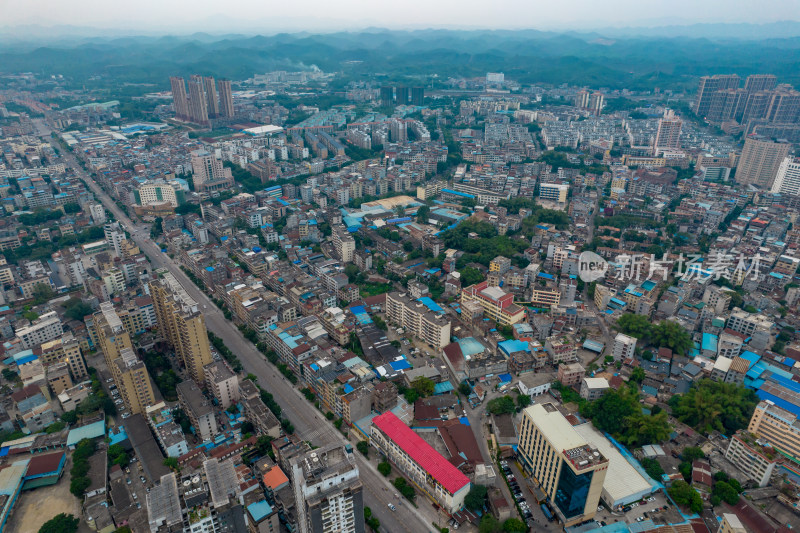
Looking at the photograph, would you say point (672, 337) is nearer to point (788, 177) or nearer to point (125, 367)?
point (125, 367)

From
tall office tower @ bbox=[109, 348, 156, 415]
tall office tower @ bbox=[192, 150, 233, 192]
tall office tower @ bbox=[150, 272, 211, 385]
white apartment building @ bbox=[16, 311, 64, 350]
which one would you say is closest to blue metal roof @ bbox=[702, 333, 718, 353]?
tall office tower @ bbox=[150, 272, 211, 385]

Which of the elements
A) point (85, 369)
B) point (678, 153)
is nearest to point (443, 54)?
point (678, 153)

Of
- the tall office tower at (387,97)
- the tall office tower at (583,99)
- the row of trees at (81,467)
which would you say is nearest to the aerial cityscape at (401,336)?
the row of trees at (81,467)

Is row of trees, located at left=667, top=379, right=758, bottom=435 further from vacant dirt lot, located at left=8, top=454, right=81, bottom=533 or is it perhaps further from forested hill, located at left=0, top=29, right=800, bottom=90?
forested hill, located at left=0, top=29, right=800, bottom=90

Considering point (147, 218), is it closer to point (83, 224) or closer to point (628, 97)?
point (83, 224)

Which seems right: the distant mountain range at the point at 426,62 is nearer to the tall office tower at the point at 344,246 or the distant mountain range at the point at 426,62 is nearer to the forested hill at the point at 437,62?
the forested hill at the point at 437,62

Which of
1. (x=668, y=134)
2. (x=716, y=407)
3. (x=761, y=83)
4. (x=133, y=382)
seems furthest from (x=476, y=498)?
(x=761, y=83)
